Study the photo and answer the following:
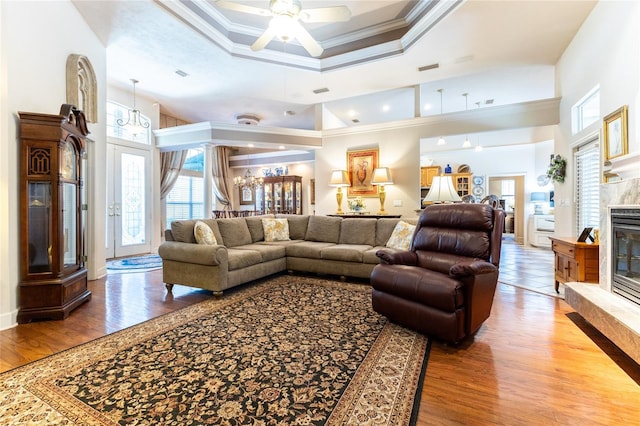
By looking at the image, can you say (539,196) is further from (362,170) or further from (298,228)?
(298,228)

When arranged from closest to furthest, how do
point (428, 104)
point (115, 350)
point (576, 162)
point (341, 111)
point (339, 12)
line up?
point (115, 350)
point (339, 12)
point (576, 162)
point (428, 104)
point (341, 111)

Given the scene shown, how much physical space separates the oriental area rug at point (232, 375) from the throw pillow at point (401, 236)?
1516 mm

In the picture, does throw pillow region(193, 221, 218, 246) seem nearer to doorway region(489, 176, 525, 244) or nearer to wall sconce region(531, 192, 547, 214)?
doorway region(489, 176, 525, 244)

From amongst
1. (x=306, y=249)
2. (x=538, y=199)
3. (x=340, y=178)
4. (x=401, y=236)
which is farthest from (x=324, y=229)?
(x=538, y=199)

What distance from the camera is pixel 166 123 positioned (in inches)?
307

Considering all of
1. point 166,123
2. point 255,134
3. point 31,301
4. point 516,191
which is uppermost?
point 166,123

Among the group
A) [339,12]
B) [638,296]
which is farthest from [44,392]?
[638,296]

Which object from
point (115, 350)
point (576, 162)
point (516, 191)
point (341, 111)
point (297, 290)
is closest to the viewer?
point (115, 350)

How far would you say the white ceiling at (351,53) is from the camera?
3.79m

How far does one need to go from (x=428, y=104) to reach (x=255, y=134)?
422cm

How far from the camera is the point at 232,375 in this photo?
1.88m

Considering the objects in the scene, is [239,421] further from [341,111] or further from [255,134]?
[341,111]

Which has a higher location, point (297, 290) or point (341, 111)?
point (341, 111)

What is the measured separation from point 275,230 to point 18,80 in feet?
11.4
